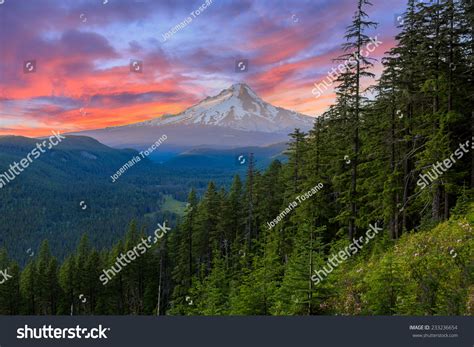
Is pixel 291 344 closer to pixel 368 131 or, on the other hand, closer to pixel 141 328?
pixel 141 328

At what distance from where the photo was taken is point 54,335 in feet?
22.4

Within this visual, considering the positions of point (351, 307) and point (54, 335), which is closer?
point (54, 335)

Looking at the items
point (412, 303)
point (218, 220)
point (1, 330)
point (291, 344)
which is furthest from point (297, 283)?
point (218, 220)

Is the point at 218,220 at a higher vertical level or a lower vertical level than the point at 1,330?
higher

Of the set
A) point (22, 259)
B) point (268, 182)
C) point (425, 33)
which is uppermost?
point (425, 33)

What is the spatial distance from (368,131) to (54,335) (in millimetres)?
21634

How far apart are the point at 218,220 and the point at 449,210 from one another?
3280cm

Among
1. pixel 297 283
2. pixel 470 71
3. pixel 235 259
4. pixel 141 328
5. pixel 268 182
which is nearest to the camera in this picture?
pixel 141 328

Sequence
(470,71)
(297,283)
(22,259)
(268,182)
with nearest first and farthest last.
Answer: (297,283), (470,71), (268,182), (22,259)

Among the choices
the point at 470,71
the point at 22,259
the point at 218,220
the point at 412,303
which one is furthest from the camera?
the point at 22,259

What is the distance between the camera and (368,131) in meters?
24.2

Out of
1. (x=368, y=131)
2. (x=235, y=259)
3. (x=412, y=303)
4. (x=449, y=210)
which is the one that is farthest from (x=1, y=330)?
(x=235, y=259)

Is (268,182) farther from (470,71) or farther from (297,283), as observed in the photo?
(297,283)

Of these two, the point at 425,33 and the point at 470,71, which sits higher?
the point at 425,33
